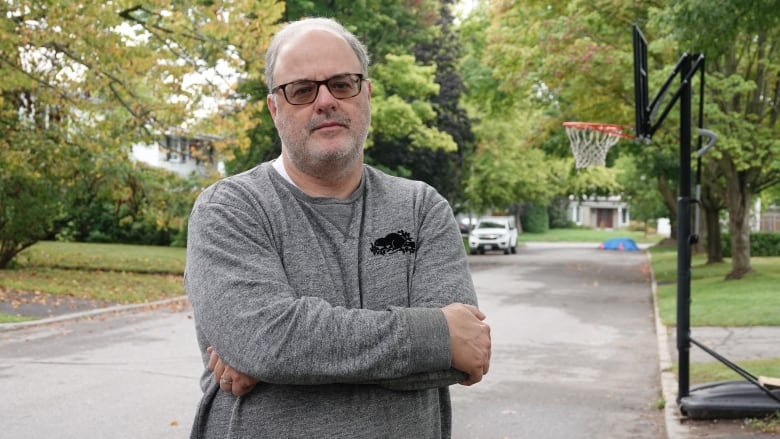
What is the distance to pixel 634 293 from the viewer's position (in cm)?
2164

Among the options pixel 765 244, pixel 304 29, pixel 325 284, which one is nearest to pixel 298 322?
pixel 325 284

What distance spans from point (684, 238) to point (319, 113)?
628cm

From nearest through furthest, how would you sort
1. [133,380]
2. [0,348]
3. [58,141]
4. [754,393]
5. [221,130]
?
[754,393]
[133,380]
[0,348]
[221,130]
[58,141]

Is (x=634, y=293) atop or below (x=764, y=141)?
below

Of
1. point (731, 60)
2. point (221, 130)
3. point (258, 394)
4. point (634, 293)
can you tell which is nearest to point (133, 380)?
point (258, 394)

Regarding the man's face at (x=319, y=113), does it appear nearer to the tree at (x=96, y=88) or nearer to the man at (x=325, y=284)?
the man at (x=325, y=284)

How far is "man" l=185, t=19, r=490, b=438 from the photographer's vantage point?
7.06 feet

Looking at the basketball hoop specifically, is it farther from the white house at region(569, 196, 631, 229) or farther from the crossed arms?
the white house at region(569, 196, 631, 229)

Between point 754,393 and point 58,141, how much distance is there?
16813 mm

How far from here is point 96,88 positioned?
18281 millimetres

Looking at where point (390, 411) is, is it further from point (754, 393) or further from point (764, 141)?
point (764, 141)

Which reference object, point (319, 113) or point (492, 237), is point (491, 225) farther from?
point (319, 113)

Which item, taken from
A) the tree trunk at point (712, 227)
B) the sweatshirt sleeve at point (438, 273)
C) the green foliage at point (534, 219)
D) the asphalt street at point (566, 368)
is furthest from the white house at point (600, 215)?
the sweatshirt sleeve at point (438, 273)

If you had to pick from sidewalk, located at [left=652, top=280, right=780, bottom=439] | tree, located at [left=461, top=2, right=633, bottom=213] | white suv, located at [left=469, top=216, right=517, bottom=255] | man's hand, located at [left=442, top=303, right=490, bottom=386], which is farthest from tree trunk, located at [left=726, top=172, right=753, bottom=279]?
man's hand, located at [left=442, top=303, right=490, bottom=386]
